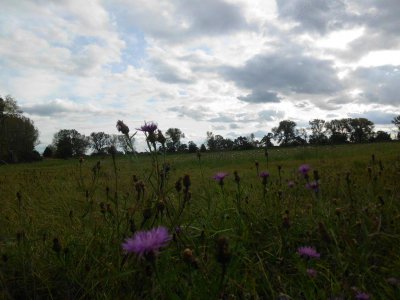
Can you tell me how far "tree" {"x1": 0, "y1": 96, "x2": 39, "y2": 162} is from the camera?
5806 cm

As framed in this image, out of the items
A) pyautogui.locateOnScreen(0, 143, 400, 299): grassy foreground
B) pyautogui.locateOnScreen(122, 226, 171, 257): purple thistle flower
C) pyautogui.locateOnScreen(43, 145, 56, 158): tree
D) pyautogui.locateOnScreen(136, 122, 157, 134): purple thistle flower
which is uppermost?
pyautogui.locateOnScreen(43, 145, 56, 158): tree

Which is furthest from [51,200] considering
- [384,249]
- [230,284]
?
[384,249]

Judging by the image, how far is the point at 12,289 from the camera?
78.3 inches

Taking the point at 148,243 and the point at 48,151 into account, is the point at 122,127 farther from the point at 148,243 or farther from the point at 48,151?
the point at 48,151

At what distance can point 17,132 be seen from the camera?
65.3 m

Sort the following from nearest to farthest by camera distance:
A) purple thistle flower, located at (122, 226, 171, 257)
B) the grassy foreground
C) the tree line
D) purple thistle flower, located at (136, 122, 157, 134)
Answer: purple thistle flower, located at (122, 226, 171, 257), the grassy foreground, purple thistle flower, located at (136, 122, 157, 134), the tree line

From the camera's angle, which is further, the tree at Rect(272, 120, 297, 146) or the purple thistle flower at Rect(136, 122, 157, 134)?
the tree at Rect(272, 120, 297, 146)

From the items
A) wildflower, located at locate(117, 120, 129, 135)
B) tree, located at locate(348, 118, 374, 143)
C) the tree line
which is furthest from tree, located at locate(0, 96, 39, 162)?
tree, located at locate(348, 118, 374, 143)

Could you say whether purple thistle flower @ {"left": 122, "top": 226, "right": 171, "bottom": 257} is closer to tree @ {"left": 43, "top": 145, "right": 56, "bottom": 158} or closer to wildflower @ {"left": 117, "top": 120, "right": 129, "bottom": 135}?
wildflower @ {"left": 117, "top": 120, "right": 129, "bottom": 135}

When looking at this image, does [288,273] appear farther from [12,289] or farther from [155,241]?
[12,289]

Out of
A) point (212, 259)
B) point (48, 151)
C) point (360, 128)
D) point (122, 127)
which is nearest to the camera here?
point (212, 259)

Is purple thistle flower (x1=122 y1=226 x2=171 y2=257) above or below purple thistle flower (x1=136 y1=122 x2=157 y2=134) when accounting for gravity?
below

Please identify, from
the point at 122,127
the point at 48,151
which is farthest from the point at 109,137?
the point at 122,127

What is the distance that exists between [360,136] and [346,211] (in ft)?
374
